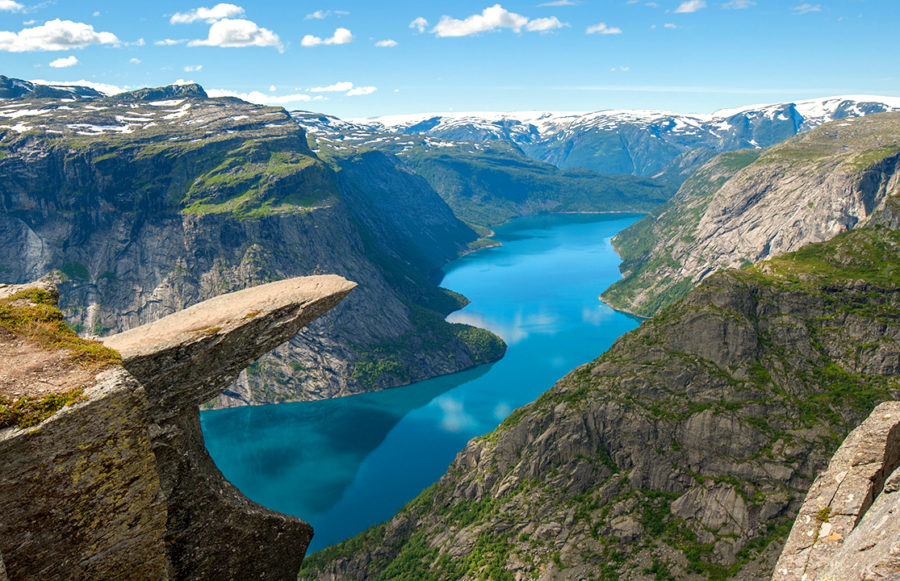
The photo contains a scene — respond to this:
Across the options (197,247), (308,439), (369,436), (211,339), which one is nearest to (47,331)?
(211,339)

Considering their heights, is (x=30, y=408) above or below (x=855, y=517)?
above

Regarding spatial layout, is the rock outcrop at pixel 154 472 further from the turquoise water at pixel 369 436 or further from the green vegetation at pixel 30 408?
the turquoise water at pixel 369 436

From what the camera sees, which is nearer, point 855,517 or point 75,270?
point 855,517

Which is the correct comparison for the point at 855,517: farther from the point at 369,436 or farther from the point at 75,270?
the point at 75,270

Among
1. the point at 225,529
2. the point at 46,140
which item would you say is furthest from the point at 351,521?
the point at 46,140

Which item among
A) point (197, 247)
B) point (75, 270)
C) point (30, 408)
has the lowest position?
point (75, 270)

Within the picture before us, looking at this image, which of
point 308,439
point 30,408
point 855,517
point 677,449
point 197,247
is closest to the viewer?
point 30,408

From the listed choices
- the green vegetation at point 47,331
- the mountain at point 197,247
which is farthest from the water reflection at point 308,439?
the green vegetation at point 47,331
